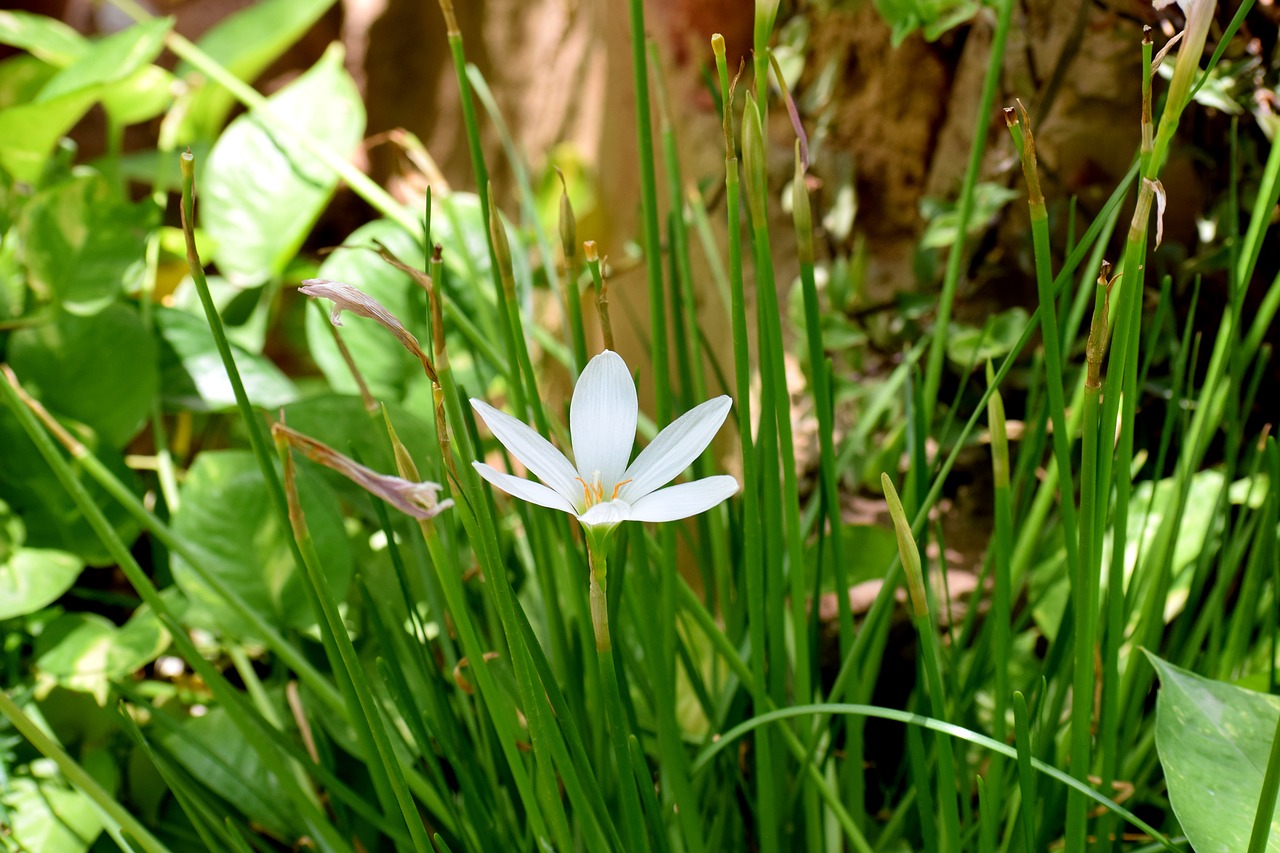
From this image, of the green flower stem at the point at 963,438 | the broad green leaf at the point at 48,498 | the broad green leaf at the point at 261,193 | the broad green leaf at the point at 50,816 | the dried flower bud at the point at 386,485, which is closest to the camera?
the dried flower bud at the point at 386,485

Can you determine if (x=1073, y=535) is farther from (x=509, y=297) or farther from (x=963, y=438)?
(x=509, y=297)

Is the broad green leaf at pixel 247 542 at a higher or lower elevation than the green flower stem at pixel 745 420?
lower

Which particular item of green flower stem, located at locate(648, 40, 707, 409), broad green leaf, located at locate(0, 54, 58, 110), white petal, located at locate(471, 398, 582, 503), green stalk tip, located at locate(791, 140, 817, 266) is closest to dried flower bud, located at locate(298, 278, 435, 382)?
white petal, located at locate(471, 398, 582, 503)

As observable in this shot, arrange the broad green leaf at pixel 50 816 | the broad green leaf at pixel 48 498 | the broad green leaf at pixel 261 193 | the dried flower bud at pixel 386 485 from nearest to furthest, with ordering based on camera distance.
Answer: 1. the dried flower bud at pixel 386 485
2. the broad green leaf at pixel 50 816
3. the broad green leaf at pixel 48 498
4. the broad green leaf at pixel 261 193

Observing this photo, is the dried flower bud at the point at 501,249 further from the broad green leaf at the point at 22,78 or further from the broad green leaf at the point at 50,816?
the broad green leaf at the point at 22,78

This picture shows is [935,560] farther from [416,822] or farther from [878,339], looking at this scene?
[416,822]

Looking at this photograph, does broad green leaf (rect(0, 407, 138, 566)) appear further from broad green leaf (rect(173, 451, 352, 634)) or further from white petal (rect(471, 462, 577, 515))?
white petal (rect(471, 462, 577, 515))

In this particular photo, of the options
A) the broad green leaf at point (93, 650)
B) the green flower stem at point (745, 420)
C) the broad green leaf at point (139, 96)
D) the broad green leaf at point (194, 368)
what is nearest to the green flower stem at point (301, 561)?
the green flower stem at point (745, 420)
